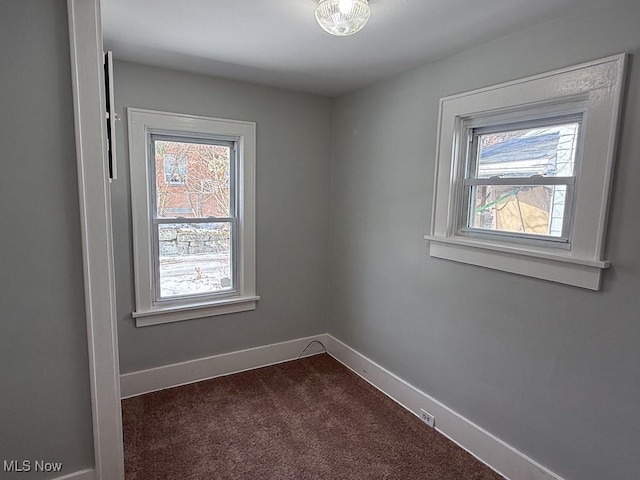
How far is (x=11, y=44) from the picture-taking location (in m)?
Result: 1.36

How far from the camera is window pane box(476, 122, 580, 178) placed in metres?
1.73

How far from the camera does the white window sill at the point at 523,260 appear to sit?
5.21 ft

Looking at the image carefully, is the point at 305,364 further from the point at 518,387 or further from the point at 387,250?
the point at 518,387

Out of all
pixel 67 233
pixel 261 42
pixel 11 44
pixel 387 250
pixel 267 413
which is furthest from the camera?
pixel 387 250

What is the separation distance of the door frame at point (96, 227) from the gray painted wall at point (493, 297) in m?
1.82

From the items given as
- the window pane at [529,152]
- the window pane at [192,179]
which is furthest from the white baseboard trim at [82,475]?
the window pane at [529,152]

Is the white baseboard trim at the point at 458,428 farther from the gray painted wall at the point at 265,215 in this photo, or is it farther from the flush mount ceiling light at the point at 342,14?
the flush mount ceiling light at the point at 342,14

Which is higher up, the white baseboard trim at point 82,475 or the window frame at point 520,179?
the window frame at point 520,179

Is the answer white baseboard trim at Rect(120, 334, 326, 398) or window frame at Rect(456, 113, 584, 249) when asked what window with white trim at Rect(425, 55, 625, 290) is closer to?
window frame at Rect(456, 113, 584, 249)

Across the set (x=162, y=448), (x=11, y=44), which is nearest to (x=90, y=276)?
(x=11, y=44)

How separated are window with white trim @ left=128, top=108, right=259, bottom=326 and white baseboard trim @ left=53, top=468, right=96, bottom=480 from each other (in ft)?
3.58

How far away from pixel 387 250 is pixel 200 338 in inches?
64.5

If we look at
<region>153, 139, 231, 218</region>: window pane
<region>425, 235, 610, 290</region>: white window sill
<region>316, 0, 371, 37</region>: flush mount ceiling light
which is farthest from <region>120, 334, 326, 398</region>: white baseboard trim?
<region>316, 0, 371, 37</region>: flush mount ceiling light

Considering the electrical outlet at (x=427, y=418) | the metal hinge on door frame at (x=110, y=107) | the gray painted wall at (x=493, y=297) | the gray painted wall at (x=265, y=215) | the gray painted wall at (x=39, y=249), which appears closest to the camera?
the gray painted wall at (x=39, y=249)
